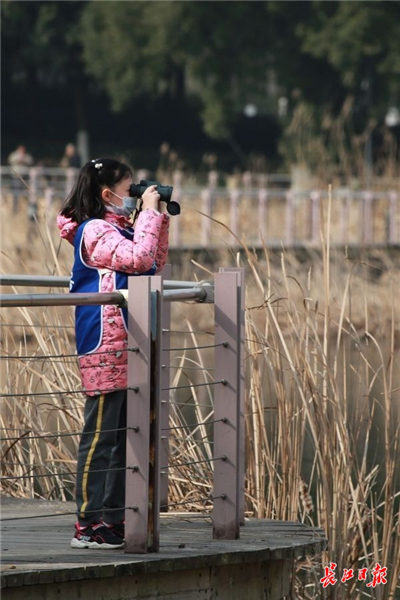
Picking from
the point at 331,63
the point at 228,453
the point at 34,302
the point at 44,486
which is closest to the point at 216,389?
the point at 228,453

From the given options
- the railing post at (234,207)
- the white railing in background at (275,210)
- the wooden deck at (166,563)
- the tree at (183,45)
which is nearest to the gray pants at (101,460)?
the wooden deck at (166,563)

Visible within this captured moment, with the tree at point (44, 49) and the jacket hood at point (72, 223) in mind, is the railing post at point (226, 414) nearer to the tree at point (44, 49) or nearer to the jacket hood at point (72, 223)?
the jacket hood at point (72, 223)

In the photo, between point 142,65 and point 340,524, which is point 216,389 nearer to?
point 340,524

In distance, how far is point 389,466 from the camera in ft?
16.8

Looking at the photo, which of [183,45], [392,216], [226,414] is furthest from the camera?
[183,45]

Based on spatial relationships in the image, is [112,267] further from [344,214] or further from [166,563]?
[344,214]

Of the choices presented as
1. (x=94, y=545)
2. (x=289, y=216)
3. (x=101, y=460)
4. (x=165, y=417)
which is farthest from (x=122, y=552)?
(x=289, y=216)

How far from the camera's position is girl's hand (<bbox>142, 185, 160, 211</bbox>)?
164 inches

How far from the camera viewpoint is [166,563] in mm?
4070

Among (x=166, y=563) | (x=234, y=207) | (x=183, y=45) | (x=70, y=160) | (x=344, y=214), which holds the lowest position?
(x=166, y=563)

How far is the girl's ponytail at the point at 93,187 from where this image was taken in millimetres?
4215

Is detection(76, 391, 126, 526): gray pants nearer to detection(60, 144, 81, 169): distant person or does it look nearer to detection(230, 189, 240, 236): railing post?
detection(230, 189, 240, 236): railing post

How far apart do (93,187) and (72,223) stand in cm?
12

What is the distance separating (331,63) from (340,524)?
109 ft
